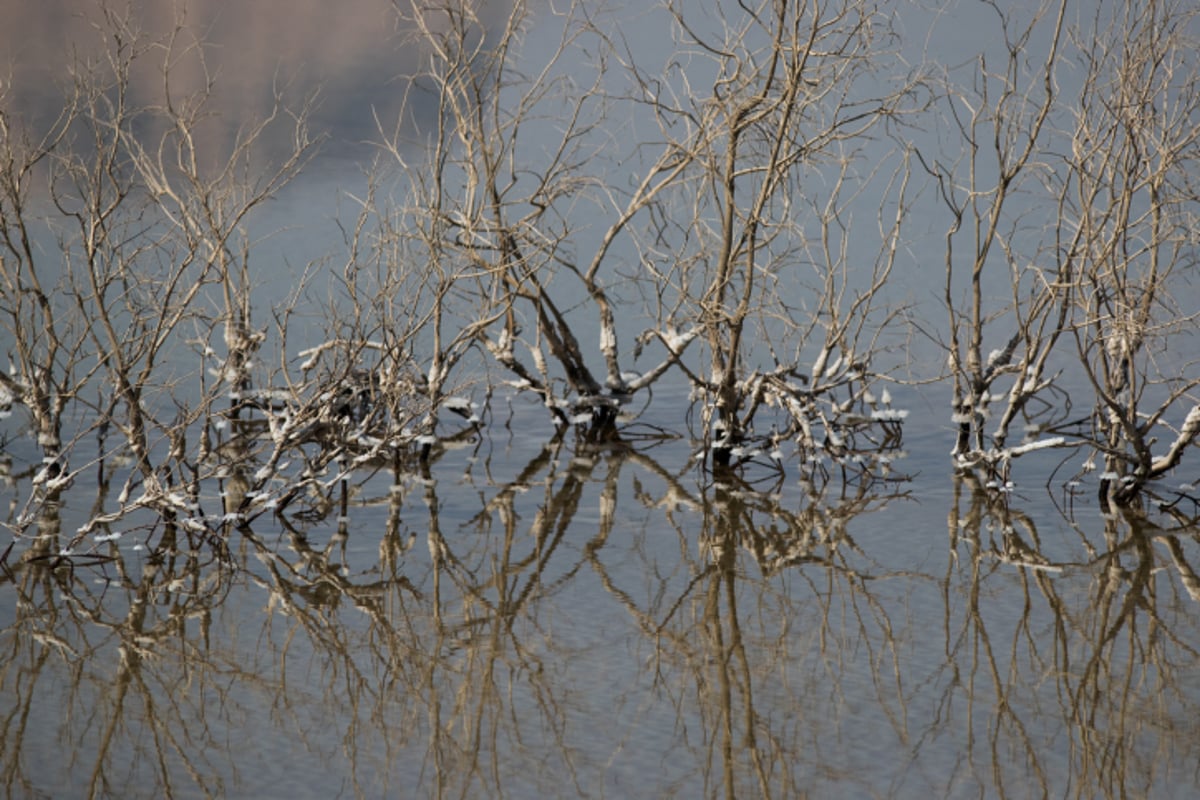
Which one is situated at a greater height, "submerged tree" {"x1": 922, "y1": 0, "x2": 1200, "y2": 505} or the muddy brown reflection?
"submerged tree" {"x1": 922, "y1": 0, "x2": 1200, "y2": 505}

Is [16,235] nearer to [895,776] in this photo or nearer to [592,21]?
[592,21]

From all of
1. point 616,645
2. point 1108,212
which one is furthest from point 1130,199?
point 616,645

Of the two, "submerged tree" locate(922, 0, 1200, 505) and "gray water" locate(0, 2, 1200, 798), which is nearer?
"gray water" locate(0, 2, 1200, 798)

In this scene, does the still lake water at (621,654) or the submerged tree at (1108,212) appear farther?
the submerged tree at (1108,212)

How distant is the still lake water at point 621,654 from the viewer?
18.2 ft

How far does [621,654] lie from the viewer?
6.96 m

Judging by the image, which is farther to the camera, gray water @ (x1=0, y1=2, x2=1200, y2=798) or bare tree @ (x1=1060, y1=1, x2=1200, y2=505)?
bare tree @ (x1=1060, y1=1, x2=1200, y2=505)

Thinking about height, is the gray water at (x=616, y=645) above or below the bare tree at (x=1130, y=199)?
below

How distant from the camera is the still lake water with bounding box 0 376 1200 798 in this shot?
5.54m

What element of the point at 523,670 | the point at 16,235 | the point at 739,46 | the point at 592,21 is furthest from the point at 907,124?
the point at 16,235

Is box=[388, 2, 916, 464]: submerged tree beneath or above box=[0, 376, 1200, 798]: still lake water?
above

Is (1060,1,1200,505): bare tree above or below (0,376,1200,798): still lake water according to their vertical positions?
above

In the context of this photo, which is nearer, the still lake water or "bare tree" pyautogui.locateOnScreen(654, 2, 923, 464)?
the still lake water

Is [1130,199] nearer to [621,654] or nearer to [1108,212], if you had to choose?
[1108,212]
